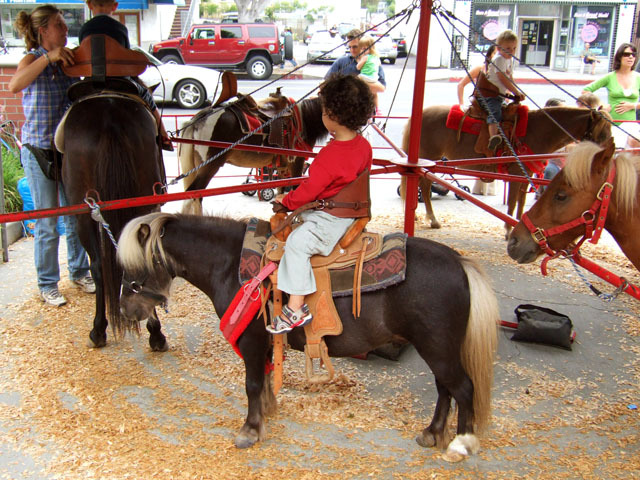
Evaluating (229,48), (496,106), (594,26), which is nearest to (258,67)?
(229,48)

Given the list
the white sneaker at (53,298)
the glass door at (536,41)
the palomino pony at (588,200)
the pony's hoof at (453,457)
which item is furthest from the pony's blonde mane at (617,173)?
the glass door at (536,41)

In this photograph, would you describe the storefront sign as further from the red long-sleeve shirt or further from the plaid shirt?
the red long-sleeve shirt

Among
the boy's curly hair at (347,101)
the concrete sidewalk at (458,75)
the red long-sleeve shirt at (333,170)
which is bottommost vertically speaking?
the red long-sleeve shirt at (333,170)

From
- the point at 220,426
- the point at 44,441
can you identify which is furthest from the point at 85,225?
the point at 220,426

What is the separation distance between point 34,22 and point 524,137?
4.93 meters

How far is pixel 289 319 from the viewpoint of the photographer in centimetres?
262

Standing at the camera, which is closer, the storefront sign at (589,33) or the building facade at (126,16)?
the building facade at (126,16)

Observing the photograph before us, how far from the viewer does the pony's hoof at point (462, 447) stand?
271cm

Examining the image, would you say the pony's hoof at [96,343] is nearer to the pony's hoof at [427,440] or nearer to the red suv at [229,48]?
the pony's hoof at [427,440]

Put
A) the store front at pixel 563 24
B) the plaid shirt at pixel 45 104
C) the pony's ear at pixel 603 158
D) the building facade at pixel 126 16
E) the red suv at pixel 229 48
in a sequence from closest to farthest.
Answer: the pony's ear at pixel 603 158
the plaid shirt at pixel 45 104
the building facade at pixel 126 16
the red suv at pixel 229 48
the store front at pixel 563 24

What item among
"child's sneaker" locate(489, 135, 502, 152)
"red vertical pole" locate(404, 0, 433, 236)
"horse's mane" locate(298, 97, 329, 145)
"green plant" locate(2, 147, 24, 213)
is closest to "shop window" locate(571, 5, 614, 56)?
"child's sneaker" locate(489, 135, 502, 152)

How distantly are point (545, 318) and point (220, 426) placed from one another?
2.47m

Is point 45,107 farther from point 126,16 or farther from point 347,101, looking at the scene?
point 126,16

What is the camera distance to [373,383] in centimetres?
353
